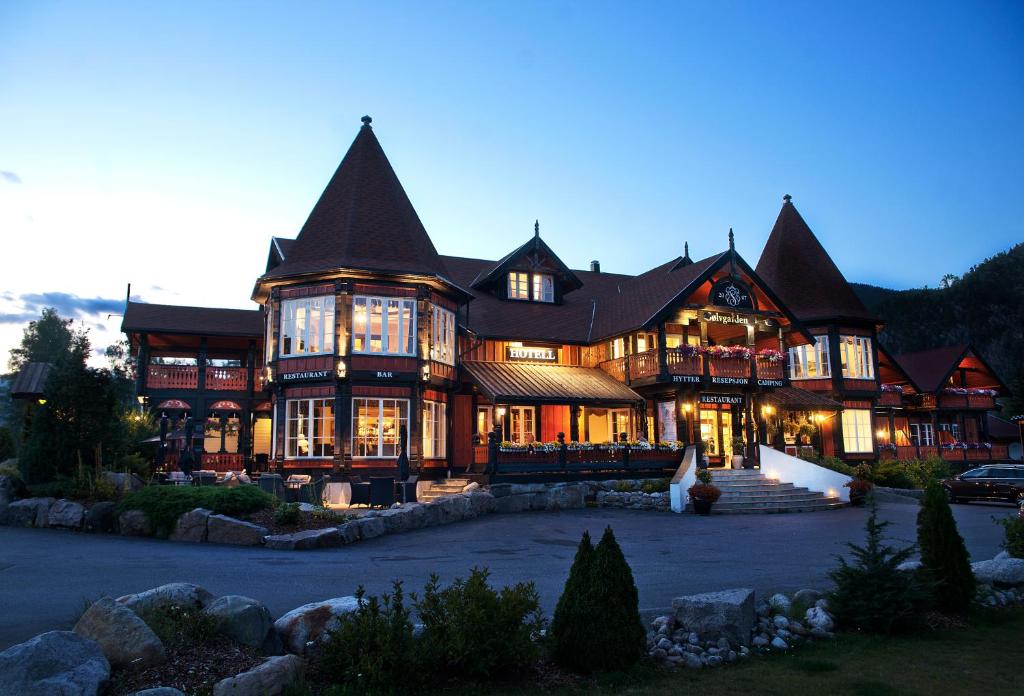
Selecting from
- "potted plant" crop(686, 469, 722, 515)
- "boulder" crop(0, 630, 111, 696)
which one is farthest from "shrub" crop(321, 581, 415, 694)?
"potted plant" crop(686, 469, 722, 515)

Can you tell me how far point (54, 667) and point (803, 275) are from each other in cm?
3772

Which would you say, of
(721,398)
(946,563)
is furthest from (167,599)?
(721,398)

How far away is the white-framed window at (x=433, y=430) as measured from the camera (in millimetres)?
26562

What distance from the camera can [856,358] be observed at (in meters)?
36.2

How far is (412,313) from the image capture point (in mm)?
26094

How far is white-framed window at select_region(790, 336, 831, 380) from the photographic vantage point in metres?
35.9

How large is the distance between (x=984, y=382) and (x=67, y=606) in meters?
52.0

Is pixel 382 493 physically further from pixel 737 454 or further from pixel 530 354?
pixel 737 454

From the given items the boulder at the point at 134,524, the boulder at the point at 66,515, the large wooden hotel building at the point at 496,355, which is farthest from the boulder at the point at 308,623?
the large wooden hotel building at the point at 496,355

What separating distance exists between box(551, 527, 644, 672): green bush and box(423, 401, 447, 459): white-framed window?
1969 cm

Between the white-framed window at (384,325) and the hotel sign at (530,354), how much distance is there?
19.2ft

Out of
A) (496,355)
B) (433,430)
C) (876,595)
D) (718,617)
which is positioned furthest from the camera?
(496,355)

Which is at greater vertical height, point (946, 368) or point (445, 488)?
point (946, 368)

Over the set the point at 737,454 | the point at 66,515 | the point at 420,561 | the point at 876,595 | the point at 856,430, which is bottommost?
the point at 420,561
